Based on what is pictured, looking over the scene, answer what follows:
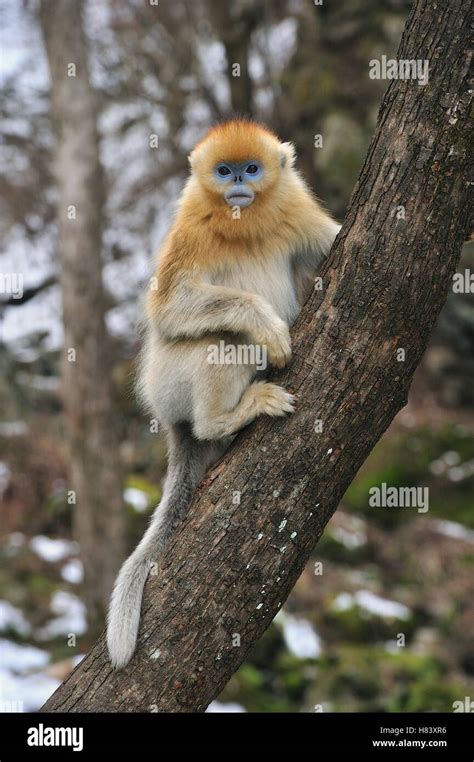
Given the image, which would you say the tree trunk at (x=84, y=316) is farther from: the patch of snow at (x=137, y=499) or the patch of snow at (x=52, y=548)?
the patch of snow at (x=52, y=548)

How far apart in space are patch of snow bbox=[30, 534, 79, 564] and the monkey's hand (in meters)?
7.33

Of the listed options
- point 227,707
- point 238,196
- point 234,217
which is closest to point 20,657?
point 227,707

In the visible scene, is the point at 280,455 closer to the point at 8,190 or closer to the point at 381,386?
the point at 381,386

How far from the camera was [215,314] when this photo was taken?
3859 mm

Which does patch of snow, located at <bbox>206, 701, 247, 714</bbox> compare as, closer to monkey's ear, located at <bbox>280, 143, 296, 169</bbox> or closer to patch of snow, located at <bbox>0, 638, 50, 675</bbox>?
patch of snow, located at <bbox>0, 638, 50, 675</bbox>

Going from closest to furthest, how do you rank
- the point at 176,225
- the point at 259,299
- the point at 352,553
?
the point at 259,299 < the point at 176,225 < the point at 352,553

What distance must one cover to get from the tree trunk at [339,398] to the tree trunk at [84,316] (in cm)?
538

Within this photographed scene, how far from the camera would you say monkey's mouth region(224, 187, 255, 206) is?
3.97 m

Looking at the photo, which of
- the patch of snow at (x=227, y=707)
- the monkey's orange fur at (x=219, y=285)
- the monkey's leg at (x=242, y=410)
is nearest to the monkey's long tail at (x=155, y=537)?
the monkey's orange fur at (x=219, y=285)

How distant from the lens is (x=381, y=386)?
3.25m

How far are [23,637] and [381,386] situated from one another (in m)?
6.88

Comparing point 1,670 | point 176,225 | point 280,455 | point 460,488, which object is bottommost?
point 1,670
